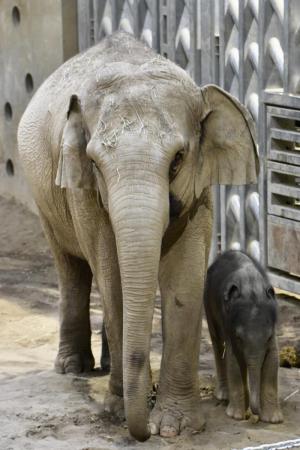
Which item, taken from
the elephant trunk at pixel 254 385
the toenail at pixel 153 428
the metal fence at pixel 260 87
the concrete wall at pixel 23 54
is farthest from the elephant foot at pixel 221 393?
the concrete wall at pixel 23 54

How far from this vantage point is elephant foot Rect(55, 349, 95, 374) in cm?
862

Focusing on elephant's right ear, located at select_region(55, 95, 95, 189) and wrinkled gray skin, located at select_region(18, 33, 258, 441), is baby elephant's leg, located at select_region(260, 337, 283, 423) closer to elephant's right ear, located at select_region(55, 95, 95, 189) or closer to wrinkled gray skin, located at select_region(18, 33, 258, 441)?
wrinkled gray skin, located at select_region(18, 33, 258, 441)

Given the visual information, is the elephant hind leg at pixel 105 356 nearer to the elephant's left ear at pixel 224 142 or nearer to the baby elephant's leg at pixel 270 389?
the baby elephant's leg at pixel 270 389

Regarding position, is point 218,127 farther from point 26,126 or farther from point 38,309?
point 38,309

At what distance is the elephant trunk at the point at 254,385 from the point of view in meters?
7.20

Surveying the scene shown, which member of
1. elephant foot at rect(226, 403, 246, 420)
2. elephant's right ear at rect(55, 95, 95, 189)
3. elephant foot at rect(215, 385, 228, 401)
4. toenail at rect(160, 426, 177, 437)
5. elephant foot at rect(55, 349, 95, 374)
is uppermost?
elephant's right ear at rect(55, 95, 95, 189)

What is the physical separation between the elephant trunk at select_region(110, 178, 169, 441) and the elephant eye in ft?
0.67

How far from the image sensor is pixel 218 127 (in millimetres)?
7062

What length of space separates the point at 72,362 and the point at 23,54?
6.04 metres

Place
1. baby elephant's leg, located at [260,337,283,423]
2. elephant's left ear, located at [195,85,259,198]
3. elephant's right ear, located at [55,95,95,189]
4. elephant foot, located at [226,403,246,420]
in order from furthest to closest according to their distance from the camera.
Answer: elephant foot, located at [226,403,246,420] < baby elephant's leg, located at [260,337,283,423] < elephant's left ear, located at [195,85,259,198] < elephant's right ear, located at [55,95,95,189]

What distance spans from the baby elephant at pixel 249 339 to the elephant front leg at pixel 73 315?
1.26 m

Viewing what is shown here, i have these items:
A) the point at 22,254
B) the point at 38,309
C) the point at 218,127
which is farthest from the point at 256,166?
the point at 22,254

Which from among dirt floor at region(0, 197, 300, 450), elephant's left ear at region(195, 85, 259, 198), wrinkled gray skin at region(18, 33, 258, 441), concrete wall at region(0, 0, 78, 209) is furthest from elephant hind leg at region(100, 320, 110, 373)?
concrete wall at region(0, 0, 78, 209)

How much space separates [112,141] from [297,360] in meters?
3.09
